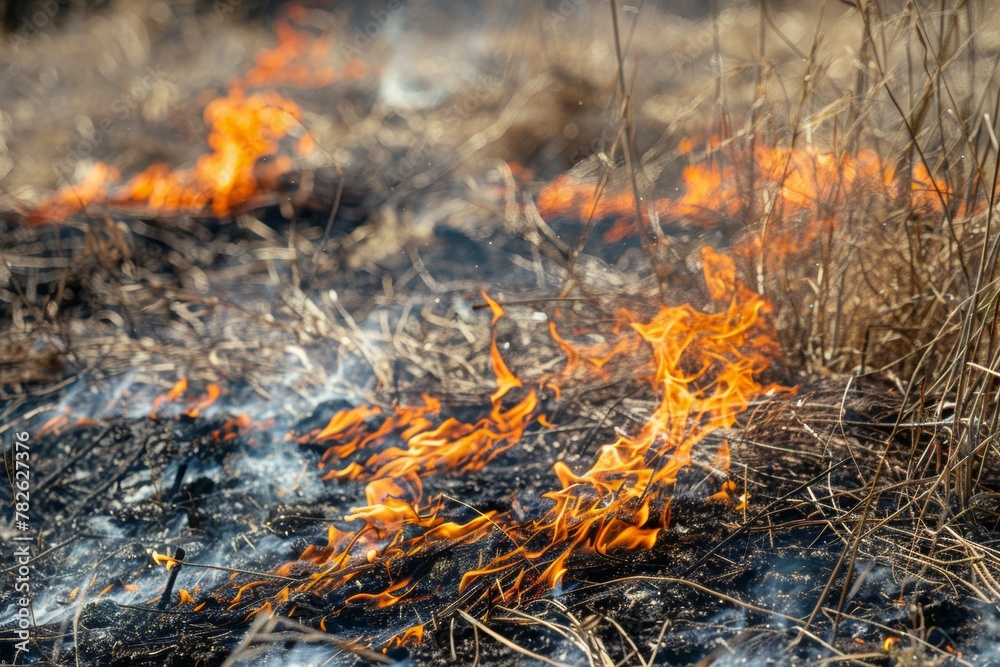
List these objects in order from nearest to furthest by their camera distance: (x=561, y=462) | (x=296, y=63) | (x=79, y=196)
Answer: (x=561, y=462) < (x=79, y=196) < (x=296, y=63)

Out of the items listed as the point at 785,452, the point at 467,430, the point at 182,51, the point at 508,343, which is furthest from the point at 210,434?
the point at 182,51

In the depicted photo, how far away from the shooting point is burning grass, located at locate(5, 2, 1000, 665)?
2.17 meters

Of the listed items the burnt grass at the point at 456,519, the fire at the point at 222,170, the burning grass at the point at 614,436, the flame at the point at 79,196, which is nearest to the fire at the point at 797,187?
the burning grass at the point at 614,436

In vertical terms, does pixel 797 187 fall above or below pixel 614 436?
above

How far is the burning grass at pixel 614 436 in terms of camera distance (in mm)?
2172

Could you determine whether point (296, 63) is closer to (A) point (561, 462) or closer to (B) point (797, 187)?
(B) point (797, 187)

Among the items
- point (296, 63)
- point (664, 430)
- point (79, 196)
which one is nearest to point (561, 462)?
point (664, 430)

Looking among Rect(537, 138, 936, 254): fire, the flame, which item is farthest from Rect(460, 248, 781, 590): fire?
the flame

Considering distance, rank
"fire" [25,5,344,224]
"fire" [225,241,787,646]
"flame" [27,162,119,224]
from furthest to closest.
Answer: "fire" [25,5,344,224] → "flame" [27,162,119,224] → "fire" [225,241,787,646]

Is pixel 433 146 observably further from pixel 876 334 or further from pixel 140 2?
pixel 140 2

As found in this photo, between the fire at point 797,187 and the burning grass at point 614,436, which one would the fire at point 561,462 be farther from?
the fire at point 797,187

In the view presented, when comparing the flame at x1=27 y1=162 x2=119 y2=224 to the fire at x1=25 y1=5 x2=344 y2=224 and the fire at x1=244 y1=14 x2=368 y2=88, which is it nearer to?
the fire at x1=25 y1=5 x2=344 y2=224

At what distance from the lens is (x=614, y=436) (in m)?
2.96

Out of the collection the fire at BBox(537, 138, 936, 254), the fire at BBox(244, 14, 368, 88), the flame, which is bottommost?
the flame
